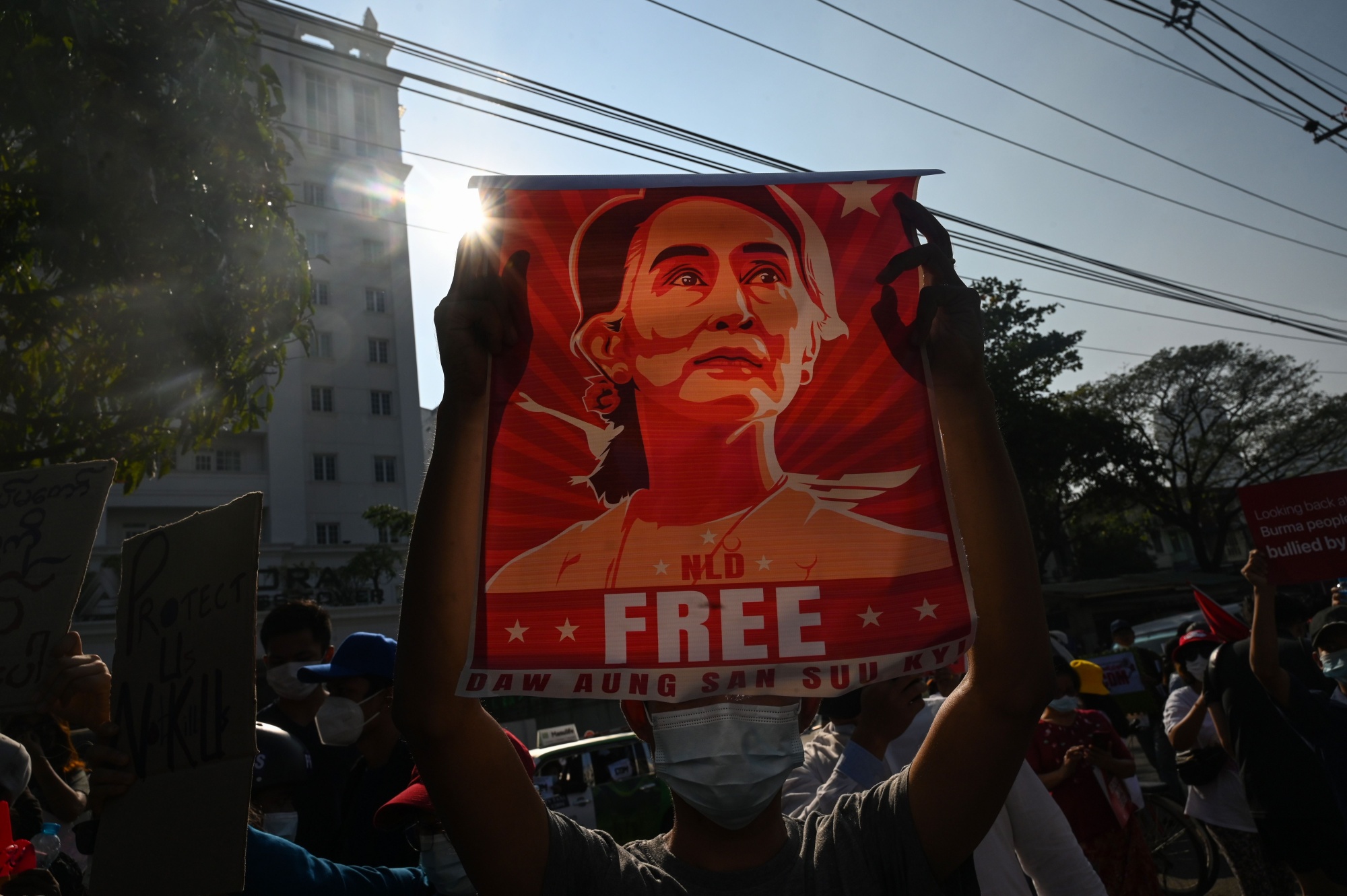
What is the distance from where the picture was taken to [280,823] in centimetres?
322

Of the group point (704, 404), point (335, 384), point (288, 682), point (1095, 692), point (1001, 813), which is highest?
point (335, 384)

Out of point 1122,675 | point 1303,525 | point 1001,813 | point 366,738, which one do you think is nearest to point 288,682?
point 366,738

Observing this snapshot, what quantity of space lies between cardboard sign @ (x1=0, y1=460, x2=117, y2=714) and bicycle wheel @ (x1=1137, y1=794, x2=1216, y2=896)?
22.1ft

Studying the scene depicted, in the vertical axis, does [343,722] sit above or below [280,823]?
above

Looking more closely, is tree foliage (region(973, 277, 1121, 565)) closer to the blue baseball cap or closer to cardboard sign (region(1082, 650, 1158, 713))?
cardboard sign (region(1082, 650, 1158, 713))

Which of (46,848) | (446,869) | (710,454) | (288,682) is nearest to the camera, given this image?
(710,454)

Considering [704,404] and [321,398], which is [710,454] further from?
[321,398]

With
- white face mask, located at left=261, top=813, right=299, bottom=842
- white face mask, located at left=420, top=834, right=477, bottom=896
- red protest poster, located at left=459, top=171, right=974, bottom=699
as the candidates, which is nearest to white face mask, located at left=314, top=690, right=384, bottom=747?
white face mask, located at left=261, top=813, right=299, bottom=842

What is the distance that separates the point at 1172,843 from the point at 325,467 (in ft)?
122

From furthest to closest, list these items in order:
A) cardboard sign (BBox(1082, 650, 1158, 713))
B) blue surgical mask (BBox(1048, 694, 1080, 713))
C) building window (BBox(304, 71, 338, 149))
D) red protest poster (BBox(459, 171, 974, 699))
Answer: building window (BBox(304, 71, 338, 149)) < cardboard sign (BBox(1082, 650, 1158, 713)) < blue surgical mask (BBox(1048, 694, 1080, 713)) < red protest poster (BBox(459, 171, 974, 699))

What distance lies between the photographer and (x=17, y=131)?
5.27 metres

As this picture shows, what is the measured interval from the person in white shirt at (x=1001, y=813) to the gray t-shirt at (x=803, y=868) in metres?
0.95

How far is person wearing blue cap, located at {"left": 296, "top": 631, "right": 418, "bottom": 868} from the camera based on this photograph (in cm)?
312

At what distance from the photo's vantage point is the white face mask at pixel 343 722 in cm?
357
